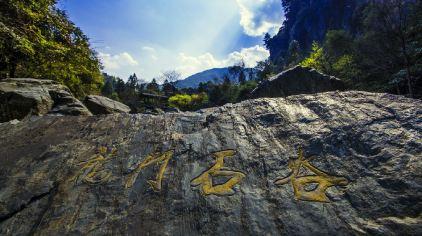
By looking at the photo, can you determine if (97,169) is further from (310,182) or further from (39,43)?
(39,43)

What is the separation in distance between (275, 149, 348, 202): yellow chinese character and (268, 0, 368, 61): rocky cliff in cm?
4800

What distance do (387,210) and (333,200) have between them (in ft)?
1.34

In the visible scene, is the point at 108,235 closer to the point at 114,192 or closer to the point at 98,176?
the point at 114,192

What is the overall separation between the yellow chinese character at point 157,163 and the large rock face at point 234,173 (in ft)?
0.04

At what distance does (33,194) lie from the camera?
3512 millimetres

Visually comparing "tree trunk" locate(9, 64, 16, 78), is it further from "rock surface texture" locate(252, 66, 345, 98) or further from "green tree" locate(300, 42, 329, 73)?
"green tree" locate(300, 42, 329, 73)

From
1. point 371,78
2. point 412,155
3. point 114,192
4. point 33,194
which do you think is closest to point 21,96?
point 33,194

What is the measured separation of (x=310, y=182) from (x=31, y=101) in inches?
244

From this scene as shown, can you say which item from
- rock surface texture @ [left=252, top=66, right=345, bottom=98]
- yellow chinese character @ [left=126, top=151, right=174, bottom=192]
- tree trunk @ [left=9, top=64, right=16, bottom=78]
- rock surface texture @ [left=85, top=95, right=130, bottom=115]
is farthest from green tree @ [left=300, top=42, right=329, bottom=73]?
yellow chinese character @ [left=126, top=151, right=174, bottom=192]

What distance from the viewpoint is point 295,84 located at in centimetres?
830

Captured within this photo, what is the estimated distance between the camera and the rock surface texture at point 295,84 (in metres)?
8.23

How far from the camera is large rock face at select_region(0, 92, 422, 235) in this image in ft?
8.91

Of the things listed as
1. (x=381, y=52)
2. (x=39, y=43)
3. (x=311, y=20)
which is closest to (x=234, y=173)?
(x=39, y=43)

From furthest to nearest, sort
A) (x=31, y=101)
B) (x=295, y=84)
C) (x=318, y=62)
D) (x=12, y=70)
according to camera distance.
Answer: (x=318, y=62) → (x=12, y=70) → (x=295, y=84) → (x=31, y=101)
